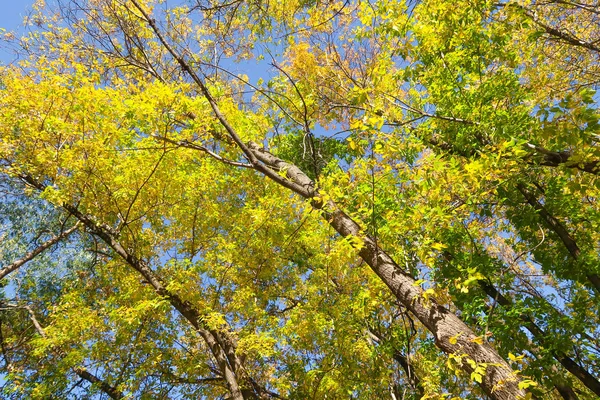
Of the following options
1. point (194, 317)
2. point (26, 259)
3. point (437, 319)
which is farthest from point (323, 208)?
point (26, 259)

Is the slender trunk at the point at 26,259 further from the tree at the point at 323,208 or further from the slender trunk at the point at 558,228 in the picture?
the slender trunk at the point at 558,228

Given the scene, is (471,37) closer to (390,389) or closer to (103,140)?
(390,389)

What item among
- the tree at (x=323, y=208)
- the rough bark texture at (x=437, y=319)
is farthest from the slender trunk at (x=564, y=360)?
the rough bark texture at (x=437, y=319)

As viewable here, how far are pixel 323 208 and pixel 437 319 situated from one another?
1.24 meters

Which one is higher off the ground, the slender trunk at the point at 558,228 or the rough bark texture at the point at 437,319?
the slender trunk at the point at 558,228

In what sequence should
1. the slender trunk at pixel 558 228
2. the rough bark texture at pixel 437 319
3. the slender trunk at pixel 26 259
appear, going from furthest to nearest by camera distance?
the slender trunk at pixel 26 259, the slender trunk at pixel 558 228, the rough bark texture at pixel 437 319

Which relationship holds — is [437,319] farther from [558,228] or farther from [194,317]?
[194,317]

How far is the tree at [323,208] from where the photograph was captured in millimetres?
3426

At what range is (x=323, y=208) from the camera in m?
3.29

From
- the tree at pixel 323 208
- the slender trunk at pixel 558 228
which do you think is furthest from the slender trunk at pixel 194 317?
the slender trunk at pixel 558 228

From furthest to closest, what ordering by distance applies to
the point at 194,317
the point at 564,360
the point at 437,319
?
the point at 194,317 → the point at 564,360 → the point at 437,319

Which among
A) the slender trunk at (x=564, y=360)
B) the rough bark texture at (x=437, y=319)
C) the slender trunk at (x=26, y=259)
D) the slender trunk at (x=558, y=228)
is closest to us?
the rough bark texture at (x=437, y=319)

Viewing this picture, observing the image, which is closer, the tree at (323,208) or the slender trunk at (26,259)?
the tree at (323,208)

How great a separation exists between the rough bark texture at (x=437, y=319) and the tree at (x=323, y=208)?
0.02 m
